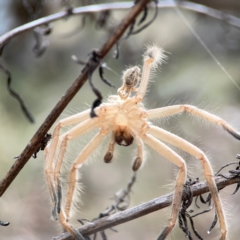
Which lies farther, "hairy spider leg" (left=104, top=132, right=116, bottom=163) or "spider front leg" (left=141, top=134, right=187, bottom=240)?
"hairy spider leg" (left=104, top=132, right=116, bottom=163)

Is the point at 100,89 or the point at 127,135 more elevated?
the point at 127,135

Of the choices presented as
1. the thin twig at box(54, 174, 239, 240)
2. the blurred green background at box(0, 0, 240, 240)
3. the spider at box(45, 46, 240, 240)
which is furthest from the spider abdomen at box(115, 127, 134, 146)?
the blurred green background at box(0, 0, 240, 240)

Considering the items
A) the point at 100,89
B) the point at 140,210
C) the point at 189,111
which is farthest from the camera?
the point at 100,89

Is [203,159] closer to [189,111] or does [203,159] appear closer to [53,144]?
[189,111]

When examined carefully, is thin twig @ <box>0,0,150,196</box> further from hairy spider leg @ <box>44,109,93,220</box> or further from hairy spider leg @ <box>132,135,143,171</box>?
hairy spider leg @ <box>132,135,143,171</box>

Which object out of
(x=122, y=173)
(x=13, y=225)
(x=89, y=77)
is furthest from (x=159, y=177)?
(x=89, y=77)

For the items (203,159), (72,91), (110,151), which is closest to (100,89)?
(110,151)

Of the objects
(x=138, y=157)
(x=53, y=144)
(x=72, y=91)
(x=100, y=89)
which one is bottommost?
(x=100, y=89)
